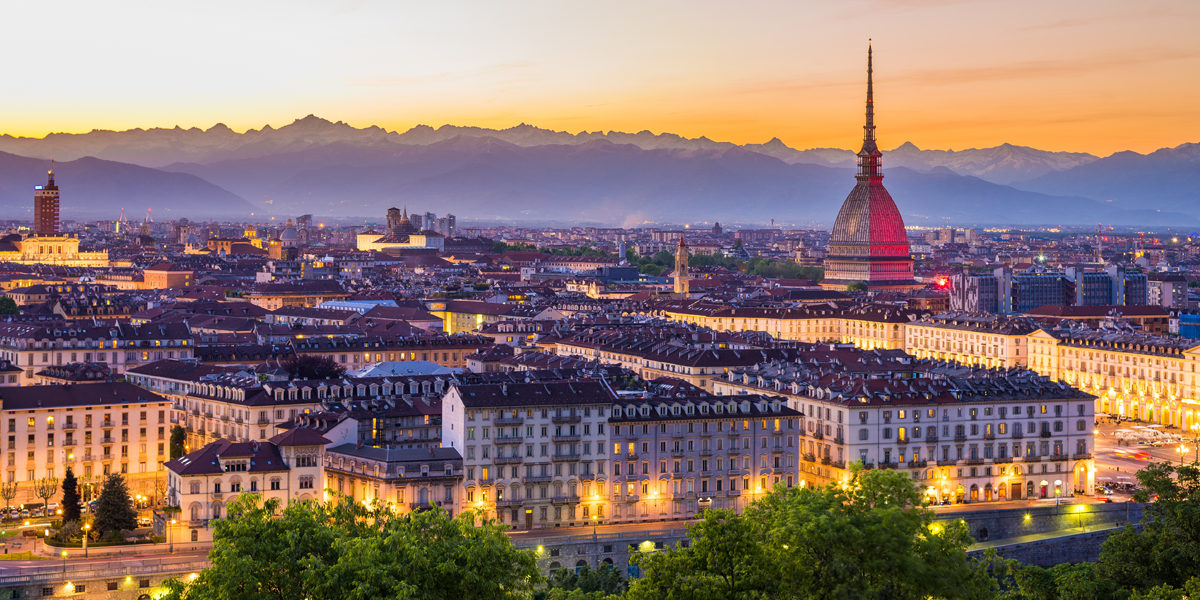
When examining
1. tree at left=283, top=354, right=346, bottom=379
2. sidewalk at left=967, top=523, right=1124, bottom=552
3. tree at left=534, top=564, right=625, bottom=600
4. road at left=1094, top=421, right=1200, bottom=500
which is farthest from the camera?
tree at left=283, top=354, right=346, bottom=379

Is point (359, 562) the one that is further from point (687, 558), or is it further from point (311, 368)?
point (311, 368)

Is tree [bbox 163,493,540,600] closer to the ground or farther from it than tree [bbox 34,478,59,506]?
farther from it

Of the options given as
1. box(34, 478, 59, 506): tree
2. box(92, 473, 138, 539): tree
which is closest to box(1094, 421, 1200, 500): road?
box(92, 473, 138, 539): tree

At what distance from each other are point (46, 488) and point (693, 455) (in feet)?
87.3

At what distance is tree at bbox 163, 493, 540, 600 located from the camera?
140ft

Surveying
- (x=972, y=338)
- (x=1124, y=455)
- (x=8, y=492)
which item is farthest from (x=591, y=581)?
(x=972, y=338)

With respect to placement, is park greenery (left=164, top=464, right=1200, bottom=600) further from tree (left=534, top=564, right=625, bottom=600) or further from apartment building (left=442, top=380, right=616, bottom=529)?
apartment building (left=442, top=380, right=616, bottom=529)

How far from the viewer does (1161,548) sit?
53.3 m

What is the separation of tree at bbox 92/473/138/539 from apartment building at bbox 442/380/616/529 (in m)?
12.7

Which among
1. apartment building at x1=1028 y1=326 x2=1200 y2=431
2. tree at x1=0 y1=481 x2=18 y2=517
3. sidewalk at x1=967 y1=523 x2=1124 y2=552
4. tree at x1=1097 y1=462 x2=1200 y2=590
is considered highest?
apartment building at x1=1028 y1=326 x2=1200 y2=431

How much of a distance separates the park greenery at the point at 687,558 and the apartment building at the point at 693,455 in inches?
788

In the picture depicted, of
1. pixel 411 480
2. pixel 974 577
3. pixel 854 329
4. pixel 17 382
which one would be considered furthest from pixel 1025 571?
pixel 854 329

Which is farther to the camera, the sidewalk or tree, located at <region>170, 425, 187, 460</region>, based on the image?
tree, located at <region>170, 425, 187, 460</region>

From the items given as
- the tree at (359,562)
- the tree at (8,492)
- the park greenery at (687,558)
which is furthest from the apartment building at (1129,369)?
the tree at (359,562)
